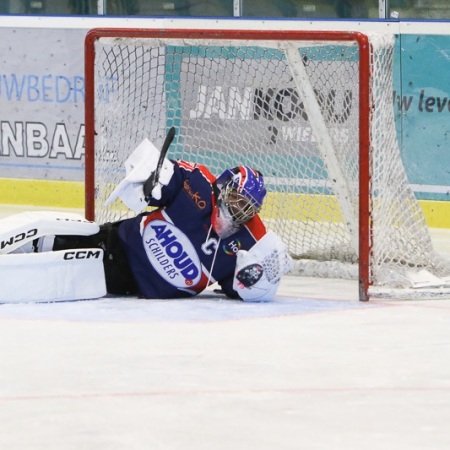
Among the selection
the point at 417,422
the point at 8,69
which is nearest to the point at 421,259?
the point at 417,422

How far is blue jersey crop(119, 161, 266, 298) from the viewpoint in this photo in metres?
5.68

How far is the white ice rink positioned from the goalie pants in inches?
5.0

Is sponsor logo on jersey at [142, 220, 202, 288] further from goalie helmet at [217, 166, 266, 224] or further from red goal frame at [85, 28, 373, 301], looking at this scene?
red goal frame at [85, 28, 373, 301]

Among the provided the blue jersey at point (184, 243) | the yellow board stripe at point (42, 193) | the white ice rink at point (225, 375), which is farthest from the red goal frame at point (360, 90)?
the yellow board stripe at point (42, 193)

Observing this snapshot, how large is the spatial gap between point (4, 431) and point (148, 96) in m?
3.64

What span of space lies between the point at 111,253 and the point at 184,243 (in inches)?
13.7

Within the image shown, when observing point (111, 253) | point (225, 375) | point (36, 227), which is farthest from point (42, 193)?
point (225, 375)

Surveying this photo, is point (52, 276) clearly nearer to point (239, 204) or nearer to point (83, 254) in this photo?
point (83, 254)

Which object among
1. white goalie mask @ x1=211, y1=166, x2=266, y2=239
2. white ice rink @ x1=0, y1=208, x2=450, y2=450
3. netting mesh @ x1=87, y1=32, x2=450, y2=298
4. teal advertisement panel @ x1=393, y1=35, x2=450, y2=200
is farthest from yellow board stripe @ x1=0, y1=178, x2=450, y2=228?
white goalie mask @ x1=211, y1=166, x2=266, y2=239

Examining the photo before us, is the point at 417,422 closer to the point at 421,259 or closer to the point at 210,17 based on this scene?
the point at 421,259

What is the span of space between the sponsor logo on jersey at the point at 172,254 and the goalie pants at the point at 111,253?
162mm

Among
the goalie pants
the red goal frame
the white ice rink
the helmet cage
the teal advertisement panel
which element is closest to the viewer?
the white ice rink

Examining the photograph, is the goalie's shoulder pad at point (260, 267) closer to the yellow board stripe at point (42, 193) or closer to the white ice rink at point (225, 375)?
the white ice rink at point (225, 375)

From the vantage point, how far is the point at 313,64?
6.81 meters
